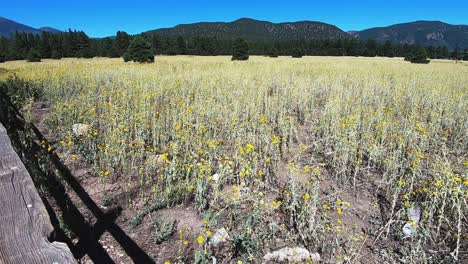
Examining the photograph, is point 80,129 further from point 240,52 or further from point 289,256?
point 240,52

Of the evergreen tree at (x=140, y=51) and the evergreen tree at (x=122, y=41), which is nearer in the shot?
the evergreen tree at (x=140, y=51)

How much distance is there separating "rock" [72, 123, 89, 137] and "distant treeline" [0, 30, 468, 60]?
141ft

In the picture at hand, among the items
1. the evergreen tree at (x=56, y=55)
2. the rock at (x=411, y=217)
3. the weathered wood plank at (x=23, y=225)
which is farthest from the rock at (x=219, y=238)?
the evergreen tree at (x=56, y=55)

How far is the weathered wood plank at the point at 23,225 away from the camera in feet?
3.64

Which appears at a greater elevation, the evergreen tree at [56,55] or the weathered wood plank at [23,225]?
the evergreen tree at [56,55]

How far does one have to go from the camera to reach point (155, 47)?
57844 mm

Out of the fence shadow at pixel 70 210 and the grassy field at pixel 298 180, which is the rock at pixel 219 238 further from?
the fence shadow at pixel 70 210

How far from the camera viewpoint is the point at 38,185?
177 inches

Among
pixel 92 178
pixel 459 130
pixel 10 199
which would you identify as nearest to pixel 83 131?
pixel 92 178

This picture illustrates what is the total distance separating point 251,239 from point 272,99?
681 cm

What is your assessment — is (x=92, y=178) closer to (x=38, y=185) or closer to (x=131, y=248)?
(x=38, y=185)

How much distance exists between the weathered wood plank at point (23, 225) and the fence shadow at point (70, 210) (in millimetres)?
2065

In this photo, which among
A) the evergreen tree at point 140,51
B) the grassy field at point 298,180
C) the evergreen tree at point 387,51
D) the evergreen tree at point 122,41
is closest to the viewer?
the grassy field at point 298,180

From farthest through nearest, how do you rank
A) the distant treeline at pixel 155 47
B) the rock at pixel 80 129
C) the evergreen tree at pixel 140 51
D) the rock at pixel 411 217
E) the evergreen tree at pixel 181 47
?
Answer: the evergreen tree at pixel 181 47, the distant treeline at pixel 155 47, the evergreen tree at pixel 140 51, the rock at pixel 80 129, the rock at pixel 411 217
